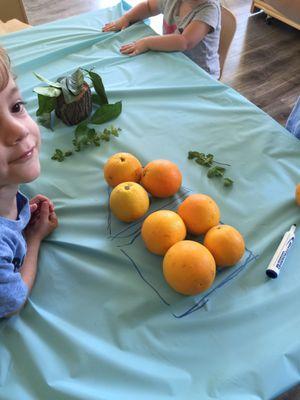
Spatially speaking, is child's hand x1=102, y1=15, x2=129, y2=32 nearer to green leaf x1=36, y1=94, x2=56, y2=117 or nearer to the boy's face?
green leaf x1=36, y1=94, x2=56, y2=117

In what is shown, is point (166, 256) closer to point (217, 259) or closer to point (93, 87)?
point (217, 259)

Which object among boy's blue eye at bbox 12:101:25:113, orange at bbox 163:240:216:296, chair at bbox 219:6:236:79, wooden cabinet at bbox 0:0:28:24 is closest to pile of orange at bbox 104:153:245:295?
orange at bbox 163:240:216:296

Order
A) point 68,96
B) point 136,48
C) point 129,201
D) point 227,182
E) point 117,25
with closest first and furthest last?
point 129,201 → point 227,182 → point 68,96 → point 136,48 → point 117,25

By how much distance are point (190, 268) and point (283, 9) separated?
2.44 meters

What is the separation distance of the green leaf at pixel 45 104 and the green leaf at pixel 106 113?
11cm

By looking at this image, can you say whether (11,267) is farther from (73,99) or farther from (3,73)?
(73,99)

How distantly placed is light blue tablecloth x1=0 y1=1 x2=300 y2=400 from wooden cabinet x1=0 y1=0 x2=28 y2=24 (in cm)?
142

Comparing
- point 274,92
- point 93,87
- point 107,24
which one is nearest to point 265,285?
point 93,87

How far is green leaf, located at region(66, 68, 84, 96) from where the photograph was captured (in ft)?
3.00

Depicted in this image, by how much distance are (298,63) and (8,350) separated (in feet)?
7.78

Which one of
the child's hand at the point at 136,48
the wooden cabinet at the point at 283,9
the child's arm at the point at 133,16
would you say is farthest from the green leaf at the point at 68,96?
the wooden cabinet at the point at 283,9

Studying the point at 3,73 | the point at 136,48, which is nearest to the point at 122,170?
the point at 3,73

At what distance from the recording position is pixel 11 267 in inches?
22.9

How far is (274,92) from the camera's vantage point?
6.75 ft
